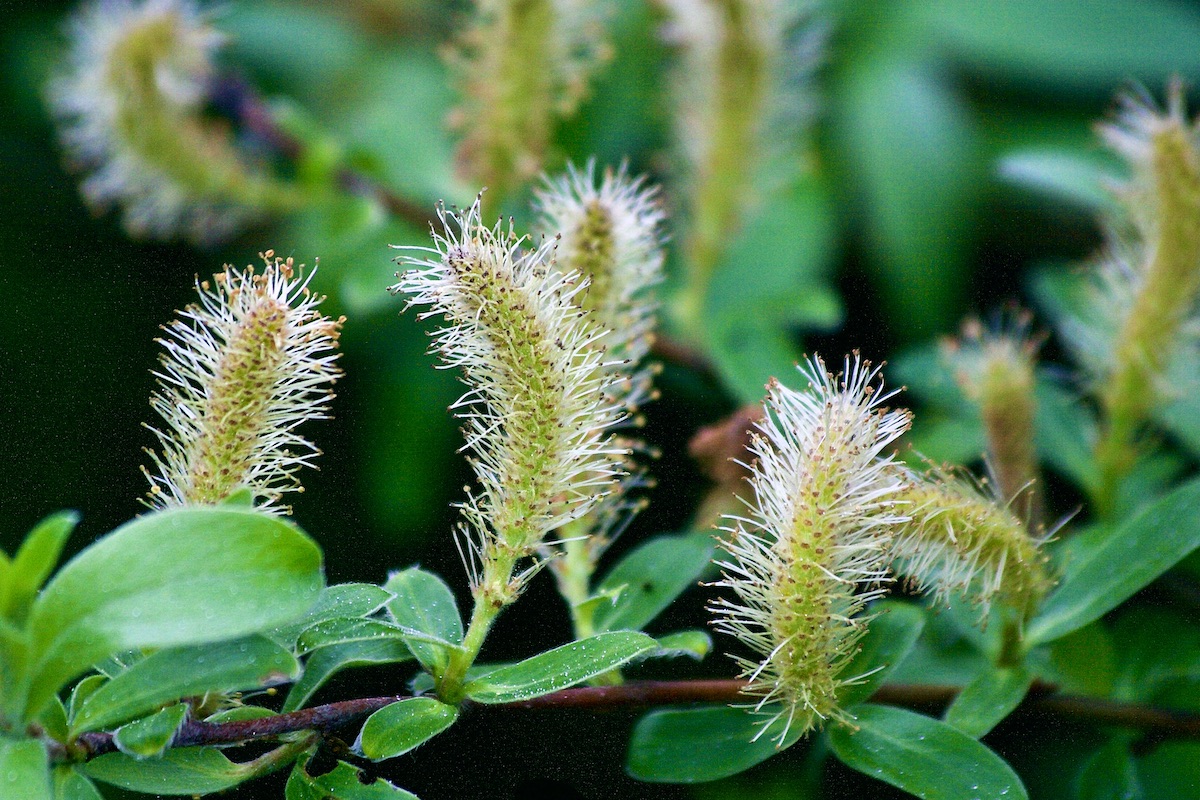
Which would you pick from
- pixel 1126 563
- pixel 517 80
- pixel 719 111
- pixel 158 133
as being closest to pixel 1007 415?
pixel 1126 563

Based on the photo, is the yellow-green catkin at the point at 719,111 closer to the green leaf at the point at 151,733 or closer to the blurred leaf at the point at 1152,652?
the blurred leaf at the point at 1152,652

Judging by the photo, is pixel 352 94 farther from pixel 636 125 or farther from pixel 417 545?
pixel 417 545

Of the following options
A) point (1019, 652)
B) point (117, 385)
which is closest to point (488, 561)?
point (1019, 652)

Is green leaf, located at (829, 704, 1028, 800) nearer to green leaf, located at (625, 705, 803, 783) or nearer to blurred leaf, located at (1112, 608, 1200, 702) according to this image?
green leaf, located at (625, 705, 803, 783)

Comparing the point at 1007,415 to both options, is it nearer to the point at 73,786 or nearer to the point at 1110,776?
the point at 1110,776

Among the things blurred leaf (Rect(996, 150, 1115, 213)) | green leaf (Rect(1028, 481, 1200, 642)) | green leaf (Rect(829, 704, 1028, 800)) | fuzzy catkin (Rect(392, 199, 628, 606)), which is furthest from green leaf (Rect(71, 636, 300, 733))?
blurred leaf (Rect(996, 150, 1115, 213))

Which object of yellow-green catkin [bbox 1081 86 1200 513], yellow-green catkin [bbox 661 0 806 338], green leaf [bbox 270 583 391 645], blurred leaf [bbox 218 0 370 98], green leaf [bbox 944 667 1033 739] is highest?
blurred leaf [bbox 218 0 370 98]

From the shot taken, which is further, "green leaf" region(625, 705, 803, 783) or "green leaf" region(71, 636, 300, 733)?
"green leaf" region(625, 705, 803, 783)
